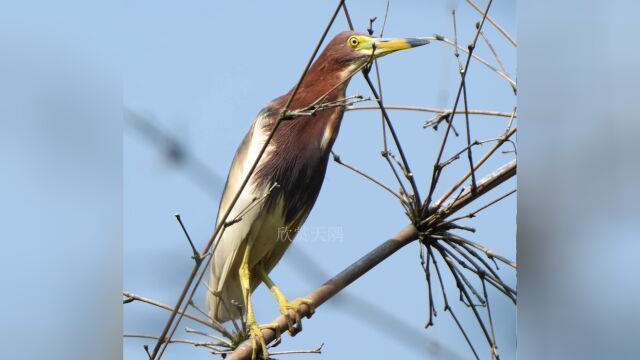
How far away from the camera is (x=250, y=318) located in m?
1.35

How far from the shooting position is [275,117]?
4.50 feet

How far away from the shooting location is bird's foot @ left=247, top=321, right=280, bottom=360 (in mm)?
1318

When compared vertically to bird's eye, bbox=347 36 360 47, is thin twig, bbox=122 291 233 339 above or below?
below

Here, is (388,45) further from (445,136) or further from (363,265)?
(363,265)

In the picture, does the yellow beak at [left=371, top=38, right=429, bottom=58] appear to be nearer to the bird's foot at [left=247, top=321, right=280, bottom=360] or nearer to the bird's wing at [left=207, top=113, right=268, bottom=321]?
the bird's wing at [left=207, top=113, right=268, bottom=321]

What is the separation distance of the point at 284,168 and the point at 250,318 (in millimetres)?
238

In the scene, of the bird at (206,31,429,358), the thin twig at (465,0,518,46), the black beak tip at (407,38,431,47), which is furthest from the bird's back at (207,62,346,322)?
the thin twig at (465,0,518,46)

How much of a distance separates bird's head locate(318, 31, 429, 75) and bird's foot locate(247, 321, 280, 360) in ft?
1.36

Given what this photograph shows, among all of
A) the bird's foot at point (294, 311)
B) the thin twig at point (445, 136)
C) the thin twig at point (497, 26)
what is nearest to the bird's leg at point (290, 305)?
the bird's foot at point (294, 311)

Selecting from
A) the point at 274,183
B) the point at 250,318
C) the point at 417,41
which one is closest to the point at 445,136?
the point at 417,41

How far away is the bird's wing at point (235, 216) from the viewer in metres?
1.37

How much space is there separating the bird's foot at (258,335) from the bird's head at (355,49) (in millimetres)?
414

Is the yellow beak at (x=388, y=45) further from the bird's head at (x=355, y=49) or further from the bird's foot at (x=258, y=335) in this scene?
the bird's foot at (x=258, y=335)
